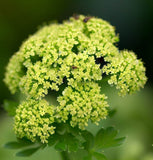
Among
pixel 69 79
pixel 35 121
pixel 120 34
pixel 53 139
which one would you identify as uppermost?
pixel 120 34

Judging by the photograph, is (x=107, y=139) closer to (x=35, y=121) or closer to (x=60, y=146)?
(x=60, y=146)

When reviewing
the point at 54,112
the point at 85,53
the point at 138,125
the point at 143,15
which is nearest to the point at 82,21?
the point at 85,53

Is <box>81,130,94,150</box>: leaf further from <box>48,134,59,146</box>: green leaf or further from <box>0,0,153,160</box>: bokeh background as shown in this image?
<box>0,0,153,160</box>: bokeh background

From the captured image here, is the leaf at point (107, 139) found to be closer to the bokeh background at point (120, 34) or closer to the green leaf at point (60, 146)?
the green leaf at point (60, 146)

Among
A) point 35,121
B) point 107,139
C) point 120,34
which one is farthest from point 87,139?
point 120,34

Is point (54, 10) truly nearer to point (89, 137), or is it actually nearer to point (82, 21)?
point (82, 21)

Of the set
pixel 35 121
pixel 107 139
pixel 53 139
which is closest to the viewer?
pixel 35 121

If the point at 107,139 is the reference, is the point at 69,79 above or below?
above
